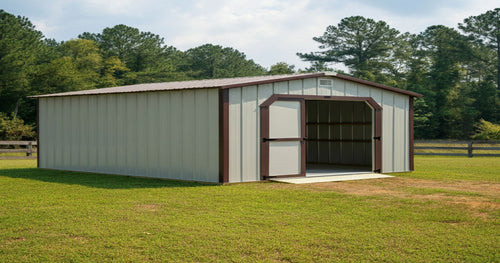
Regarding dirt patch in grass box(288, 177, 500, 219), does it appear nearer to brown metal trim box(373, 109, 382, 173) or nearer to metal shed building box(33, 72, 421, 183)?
brown metal trim box(373, 109, 382, 173)

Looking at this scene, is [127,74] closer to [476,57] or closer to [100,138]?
[476,57]

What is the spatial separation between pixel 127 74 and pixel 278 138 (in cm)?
3766

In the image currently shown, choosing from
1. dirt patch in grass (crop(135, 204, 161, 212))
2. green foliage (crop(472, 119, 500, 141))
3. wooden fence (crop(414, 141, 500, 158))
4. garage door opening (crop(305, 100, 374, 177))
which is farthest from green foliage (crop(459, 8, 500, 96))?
dirt patch in grass (crop(135, 204, 161, 212))

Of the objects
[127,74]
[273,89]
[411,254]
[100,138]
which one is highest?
[127,74]

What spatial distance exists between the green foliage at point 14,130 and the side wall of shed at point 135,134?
22075 millimetres

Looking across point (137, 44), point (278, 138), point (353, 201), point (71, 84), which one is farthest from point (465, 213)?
point (137, 44)

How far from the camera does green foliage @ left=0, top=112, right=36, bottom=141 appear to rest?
38.1 m

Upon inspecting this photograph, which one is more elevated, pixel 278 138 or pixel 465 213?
pixel 278 138

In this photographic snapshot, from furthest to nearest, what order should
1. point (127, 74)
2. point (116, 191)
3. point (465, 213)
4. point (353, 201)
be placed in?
1. point (127, 74)
2. point (116, 191)
3. point (353, 201)
4. point (465, 213)

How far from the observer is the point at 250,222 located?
785cm

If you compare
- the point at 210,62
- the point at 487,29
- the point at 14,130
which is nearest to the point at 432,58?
the point at 487,29

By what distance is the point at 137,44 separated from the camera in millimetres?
53938

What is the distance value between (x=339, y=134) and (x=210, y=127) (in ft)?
25.0

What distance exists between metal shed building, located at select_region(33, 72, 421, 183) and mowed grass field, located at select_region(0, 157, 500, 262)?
997 millimetres
